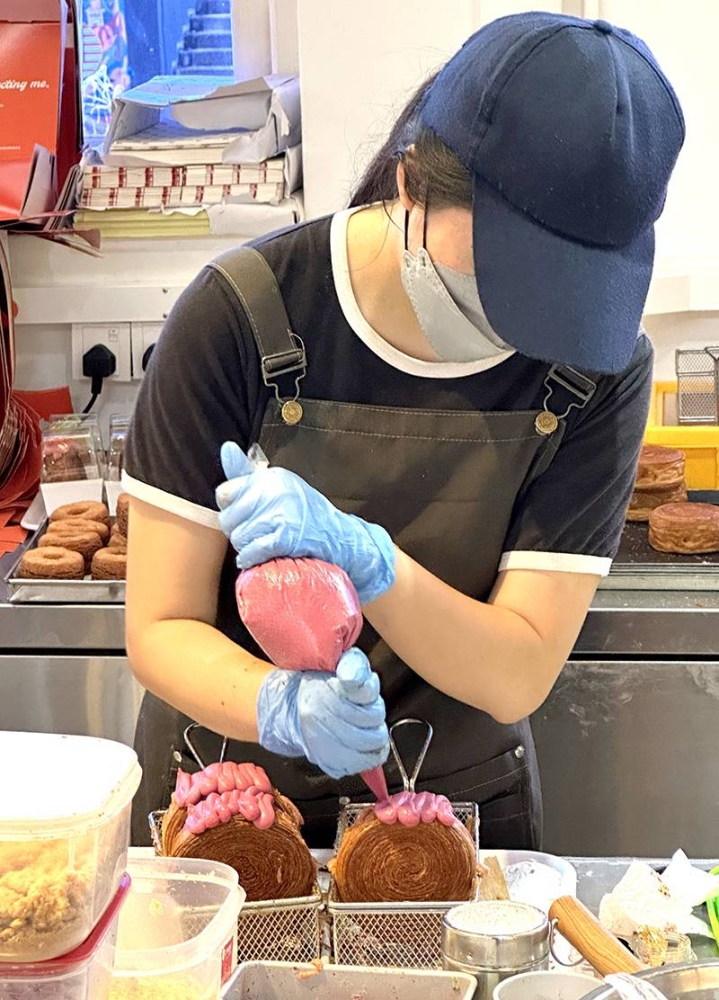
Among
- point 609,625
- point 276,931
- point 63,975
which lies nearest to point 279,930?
point 276,931

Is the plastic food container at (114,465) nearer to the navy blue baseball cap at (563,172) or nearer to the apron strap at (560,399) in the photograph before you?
the apron strap at (560,399)

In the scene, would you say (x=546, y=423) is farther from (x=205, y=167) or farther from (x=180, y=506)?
(x=205, y=167)

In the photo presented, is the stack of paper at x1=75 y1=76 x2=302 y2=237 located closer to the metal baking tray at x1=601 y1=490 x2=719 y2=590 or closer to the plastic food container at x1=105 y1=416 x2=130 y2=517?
the plastic food container at x1=105 y1=416 x2=130 y2=517

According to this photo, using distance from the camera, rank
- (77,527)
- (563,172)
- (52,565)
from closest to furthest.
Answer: (563,172)
(52,565)
(77,527)

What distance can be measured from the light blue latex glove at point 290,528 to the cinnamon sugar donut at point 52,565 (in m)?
1.30

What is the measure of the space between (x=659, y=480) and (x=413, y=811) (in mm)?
1451

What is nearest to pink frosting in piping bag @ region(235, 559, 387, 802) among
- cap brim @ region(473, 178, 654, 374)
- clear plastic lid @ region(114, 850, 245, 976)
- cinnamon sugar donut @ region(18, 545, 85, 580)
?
clear plastic lid @ region(114, 850, 245, 976)

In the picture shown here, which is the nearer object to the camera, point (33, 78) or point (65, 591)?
point (65, 591)

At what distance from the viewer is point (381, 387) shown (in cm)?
145

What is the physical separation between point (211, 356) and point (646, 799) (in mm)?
1374

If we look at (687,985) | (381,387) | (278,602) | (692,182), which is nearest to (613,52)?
(381,387)

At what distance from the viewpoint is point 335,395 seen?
1.45 meters

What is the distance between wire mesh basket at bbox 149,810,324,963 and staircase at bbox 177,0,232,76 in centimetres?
242

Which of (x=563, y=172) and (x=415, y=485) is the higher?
(x=563, y=172)
